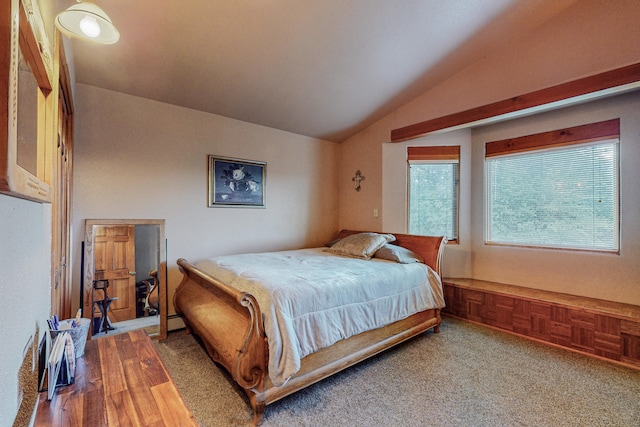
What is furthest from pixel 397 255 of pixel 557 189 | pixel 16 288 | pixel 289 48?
pixel 16 288

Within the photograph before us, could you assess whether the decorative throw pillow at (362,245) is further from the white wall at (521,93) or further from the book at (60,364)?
the book at (60,364)

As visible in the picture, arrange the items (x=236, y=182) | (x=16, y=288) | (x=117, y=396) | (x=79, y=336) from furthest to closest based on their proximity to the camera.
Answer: (x=236, y=182) < (x=79, y=336) < (x=117, y=396) < (x=16, y=288)

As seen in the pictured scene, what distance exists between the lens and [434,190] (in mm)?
4047

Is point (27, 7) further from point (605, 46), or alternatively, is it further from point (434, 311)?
point (605, 46)

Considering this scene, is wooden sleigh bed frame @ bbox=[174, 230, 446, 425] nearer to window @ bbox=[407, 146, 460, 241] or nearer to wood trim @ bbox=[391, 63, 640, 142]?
window @ bbox=[407, 146, 460, 241]

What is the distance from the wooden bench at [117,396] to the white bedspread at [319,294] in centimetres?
70

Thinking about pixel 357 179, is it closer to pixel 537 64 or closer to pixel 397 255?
pixel 397 255

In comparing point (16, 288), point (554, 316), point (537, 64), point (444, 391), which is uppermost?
point (537, 64)

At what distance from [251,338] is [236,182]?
229cm

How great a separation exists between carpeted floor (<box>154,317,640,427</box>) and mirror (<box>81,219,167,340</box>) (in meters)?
0.38

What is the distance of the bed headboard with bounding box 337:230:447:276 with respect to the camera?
322cm

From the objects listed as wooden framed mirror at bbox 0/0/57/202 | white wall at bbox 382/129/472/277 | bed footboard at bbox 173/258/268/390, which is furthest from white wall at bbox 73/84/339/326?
wooden framed mirror at bbox 0/0/57/202

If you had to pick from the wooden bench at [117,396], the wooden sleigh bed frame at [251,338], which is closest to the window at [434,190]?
the wooden sleigh bed frame at [251,338]

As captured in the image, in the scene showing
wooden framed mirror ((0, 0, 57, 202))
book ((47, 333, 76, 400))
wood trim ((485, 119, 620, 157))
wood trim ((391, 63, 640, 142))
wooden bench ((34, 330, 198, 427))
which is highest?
wood trim ((391, 63, 640, 142))
